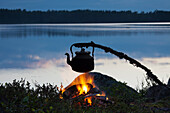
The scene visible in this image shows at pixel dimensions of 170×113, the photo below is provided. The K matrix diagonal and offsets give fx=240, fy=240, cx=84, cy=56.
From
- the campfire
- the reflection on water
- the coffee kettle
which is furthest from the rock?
the reflection on water

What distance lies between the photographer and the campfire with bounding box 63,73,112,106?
7599mm

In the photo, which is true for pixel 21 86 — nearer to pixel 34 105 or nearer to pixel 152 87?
pixel 34 105

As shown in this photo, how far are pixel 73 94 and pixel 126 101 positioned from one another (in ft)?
6.02

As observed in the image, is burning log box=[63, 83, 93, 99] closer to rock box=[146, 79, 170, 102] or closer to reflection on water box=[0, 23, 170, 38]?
rock box=[146, 79, 170, 102]

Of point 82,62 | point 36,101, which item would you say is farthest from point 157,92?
point 36,101

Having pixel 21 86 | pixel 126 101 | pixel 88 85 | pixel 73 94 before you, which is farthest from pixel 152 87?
pixel 21 86

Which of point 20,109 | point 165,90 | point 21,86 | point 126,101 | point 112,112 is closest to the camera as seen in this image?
point 20,109

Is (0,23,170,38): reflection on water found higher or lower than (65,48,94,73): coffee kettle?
higher

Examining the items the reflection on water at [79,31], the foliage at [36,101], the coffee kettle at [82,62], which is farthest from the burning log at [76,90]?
the reflection on water at [79,31]

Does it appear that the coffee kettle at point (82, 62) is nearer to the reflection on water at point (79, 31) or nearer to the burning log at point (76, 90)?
the burning log at point (76, 90)

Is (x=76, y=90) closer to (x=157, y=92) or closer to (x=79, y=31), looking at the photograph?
(x=157, y=92)

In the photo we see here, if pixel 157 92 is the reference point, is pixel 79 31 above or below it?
above

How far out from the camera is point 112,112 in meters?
6.69

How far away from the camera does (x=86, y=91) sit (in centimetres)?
833
